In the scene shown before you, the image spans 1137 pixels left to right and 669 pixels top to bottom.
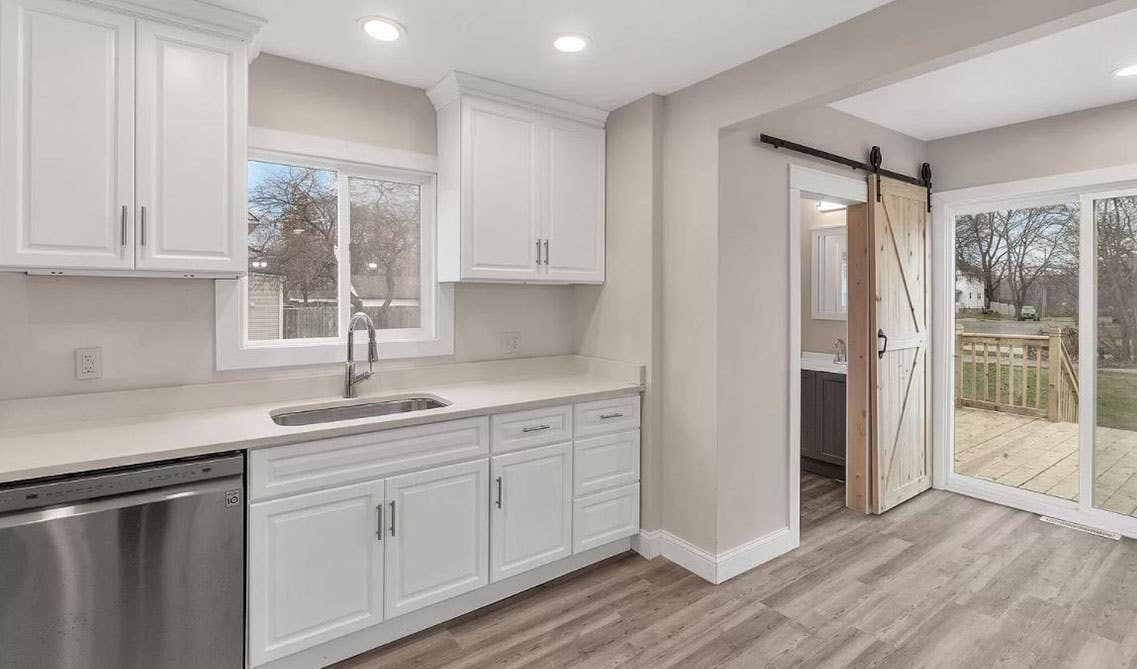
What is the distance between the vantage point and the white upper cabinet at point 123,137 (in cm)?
187

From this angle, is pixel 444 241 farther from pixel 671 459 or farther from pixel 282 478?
pixel 671 459

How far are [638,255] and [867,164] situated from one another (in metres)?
1.65

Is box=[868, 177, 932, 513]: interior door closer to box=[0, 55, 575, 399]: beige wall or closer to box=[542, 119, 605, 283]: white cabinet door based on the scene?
box=[542, 119, 605, 283]: white cabinet door

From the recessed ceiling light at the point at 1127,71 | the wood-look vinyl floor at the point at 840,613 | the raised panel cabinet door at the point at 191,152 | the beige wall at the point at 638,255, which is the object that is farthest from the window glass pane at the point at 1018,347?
the raised panel cabinet door at the point at 191,152

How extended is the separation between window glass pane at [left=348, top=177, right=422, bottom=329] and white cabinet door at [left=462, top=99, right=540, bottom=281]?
0.41 meters

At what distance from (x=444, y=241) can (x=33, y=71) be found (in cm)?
161

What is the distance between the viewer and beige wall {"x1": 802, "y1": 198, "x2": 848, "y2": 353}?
15.3ft

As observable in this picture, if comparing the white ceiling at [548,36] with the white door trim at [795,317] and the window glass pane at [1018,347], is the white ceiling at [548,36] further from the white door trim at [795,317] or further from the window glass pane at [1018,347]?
the window glass pane at [1018,347]

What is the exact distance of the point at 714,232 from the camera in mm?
2791

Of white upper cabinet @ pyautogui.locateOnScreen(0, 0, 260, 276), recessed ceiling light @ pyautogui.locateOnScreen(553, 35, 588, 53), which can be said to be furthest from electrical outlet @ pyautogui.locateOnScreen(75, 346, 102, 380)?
recessed ceiling light @ pyautogui.locateOnScreen(553, 35, 588, 53)

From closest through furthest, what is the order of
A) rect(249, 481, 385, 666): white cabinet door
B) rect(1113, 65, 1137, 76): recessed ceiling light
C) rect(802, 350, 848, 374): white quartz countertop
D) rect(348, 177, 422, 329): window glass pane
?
rect(249, 481, 385, 666): white cabinet door → rect(1113, 65, 1137, 76): recessed ceiling light → rect(348, 177, 422, 329): window glass pane → rect(802, 350, 848, 374): white quartz countertop

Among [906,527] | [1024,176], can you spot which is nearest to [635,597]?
[906,527]

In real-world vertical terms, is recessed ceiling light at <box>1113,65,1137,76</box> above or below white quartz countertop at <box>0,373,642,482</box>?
above

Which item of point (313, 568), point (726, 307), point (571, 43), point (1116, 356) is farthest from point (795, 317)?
point (313, 568)
